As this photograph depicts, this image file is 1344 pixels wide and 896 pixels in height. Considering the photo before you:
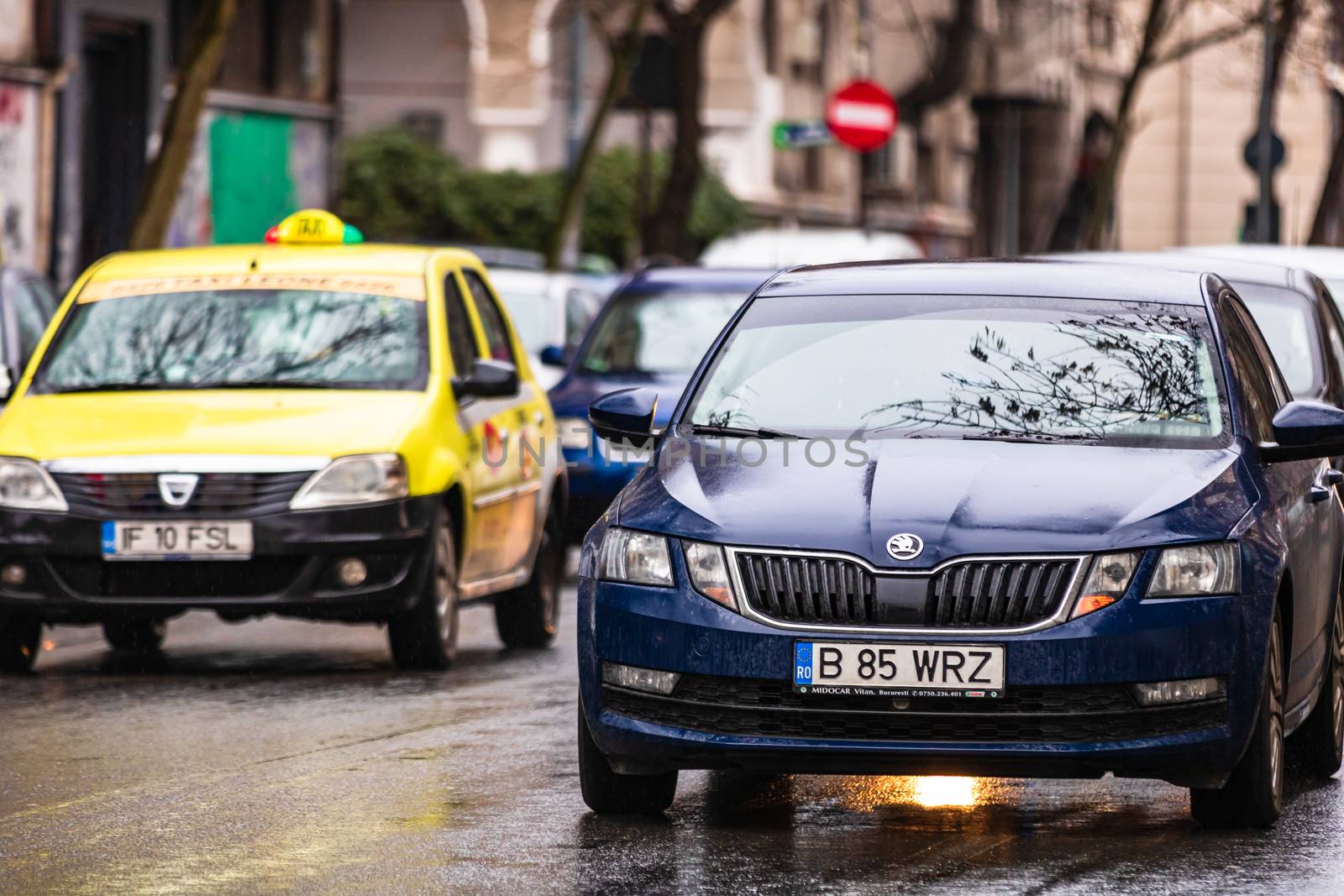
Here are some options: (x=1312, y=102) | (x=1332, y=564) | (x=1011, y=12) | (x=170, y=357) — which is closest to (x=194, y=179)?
(x=170, y=357)

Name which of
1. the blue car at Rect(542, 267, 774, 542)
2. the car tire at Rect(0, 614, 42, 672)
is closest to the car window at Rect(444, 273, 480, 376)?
the car tire at Rect(0, 614, 42, 672)

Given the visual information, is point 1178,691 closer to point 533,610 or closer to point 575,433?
point 533,610

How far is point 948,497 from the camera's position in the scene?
24.3 ft

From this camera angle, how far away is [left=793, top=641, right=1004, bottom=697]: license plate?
23.4 feet

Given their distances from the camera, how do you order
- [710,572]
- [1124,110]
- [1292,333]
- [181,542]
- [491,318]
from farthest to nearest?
[1124,110] < [491,318] < [1292,333] < [181,542] < [710,572]

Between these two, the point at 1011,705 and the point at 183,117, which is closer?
the point at 1011,705

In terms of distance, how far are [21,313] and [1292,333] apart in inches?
268

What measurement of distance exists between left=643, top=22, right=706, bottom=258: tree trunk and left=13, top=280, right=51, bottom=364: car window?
13.3m

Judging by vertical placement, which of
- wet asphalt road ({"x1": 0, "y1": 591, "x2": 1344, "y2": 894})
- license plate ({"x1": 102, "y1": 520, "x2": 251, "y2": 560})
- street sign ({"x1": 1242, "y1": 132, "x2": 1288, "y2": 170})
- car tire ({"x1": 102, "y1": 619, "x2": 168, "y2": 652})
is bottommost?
car tire ({"x1": 102, "y1": 619, "x2": 168, "y2": 652})

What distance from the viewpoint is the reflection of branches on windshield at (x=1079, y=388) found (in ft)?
26.2

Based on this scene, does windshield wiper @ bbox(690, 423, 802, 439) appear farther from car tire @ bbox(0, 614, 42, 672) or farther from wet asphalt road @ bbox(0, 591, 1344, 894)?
car tire @ bbox(0, 614, 42, 672)

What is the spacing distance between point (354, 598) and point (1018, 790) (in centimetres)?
375

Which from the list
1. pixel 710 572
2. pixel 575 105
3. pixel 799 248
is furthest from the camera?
pixel 575 105

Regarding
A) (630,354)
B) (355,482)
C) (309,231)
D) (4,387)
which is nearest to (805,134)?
(630,354)
